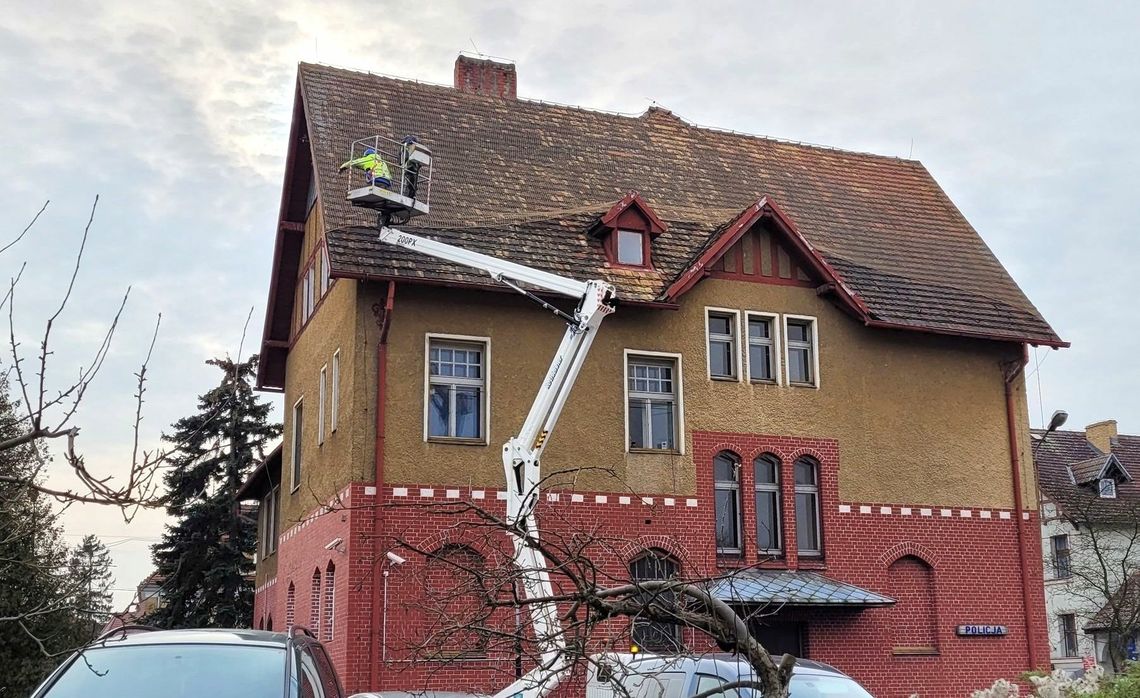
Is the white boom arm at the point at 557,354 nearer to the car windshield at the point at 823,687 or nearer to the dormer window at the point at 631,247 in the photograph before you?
the dormer window at the point at 631,247

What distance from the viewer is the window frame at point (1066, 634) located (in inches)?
1895

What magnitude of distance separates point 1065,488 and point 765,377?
28.8 metres

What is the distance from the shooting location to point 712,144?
1170 inches

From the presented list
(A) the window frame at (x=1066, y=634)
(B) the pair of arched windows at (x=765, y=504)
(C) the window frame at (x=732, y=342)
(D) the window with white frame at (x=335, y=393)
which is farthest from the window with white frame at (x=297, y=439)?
(A) the window frame at (x=1066, y=634)

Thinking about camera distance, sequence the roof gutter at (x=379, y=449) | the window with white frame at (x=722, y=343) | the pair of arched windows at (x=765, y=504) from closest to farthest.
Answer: the roof gutter at (x=379, y=449), the pair of arched windows at (x=765, y=504), the window with white frame at (x=722, y=343)

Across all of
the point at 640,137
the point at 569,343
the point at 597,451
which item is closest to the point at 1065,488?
the point at 640,137

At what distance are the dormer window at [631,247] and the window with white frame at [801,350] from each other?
9.95 ft

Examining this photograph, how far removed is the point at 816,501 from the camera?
954 inches

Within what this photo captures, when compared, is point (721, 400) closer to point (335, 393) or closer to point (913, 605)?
point (913, 605)

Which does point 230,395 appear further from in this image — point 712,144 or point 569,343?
point 712,144

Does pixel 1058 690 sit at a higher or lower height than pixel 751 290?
lower

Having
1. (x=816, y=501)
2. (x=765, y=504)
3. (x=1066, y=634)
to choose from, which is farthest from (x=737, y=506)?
(x=1066, y=634)

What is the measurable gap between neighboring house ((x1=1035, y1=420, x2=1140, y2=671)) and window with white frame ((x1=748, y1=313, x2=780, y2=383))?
21.8 meters

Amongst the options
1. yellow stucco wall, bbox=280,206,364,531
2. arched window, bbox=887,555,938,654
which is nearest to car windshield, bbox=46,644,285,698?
yellow stucco wall, bbox=280,206,364,531
